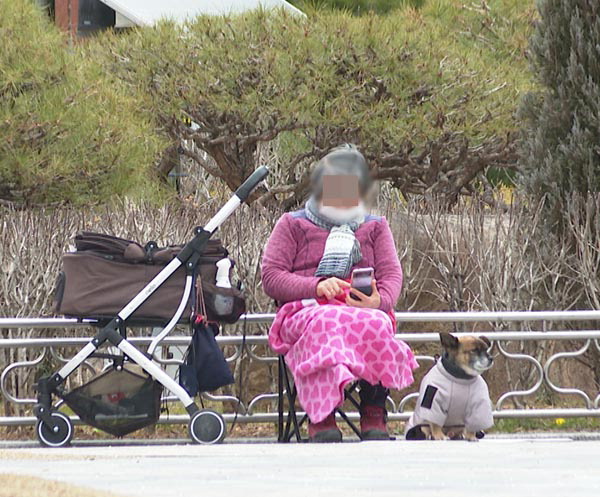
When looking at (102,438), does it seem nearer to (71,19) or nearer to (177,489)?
(177,489)

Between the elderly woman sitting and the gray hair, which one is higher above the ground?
the gray hair

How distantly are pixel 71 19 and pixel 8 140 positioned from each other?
46.7 feet

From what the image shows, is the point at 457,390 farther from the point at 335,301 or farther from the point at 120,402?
the point at 120,402

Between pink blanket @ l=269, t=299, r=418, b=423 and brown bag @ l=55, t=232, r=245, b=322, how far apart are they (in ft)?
1.56

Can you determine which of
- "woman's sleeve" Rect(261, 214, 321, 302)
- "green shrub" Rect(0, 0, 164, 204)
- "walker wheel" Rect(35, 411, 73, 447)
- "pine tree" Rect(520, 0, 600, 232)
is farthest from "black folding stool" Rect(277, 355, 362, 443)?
"green shrub" Rect(0, 0, 164, 204)

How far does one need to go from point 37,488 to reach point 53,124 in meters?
8.53

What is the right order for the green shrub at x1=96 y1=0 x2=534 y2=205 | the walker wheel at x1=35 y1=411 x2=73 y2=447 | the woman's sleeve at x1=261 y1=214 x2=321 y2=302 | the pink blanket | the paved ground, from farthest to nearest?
the green shrub at x1=96 y1=0 x2=534 y2=205 → the walker wheel at x1=35 y1=411 x2=73 y2=447 → the woman's sleeve at x1=261 y1=214 x2=321 y2=302 → the pink blanket → the paved ground

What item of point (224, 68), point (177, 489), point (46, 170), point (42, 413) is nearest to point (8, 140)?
point (46, 170)

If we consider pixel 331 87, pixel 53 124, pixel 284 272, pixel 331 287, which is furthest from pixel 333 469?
pixel 331 87

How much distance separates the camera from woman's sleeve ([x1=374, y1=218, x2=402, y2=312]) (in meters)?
6.72

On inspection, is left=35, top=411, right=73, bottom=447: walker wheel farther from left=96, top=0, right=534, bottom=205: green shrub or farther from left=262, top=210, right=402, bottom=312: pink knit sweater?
left=96, top=0, right=534, bottom=205: green shrub

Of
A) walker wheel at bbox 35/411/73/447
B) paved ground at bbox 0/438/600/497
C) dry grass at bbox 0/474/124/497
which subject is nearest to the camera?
dry grass at bbox 0/474/124/497

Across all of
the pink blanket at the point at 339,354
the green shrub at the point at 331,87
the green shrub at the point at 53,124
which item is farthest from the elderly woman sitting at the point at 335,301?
the green shrub at the point at 331,87

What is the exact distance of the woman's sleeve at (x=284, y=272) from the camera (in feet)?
21.7
